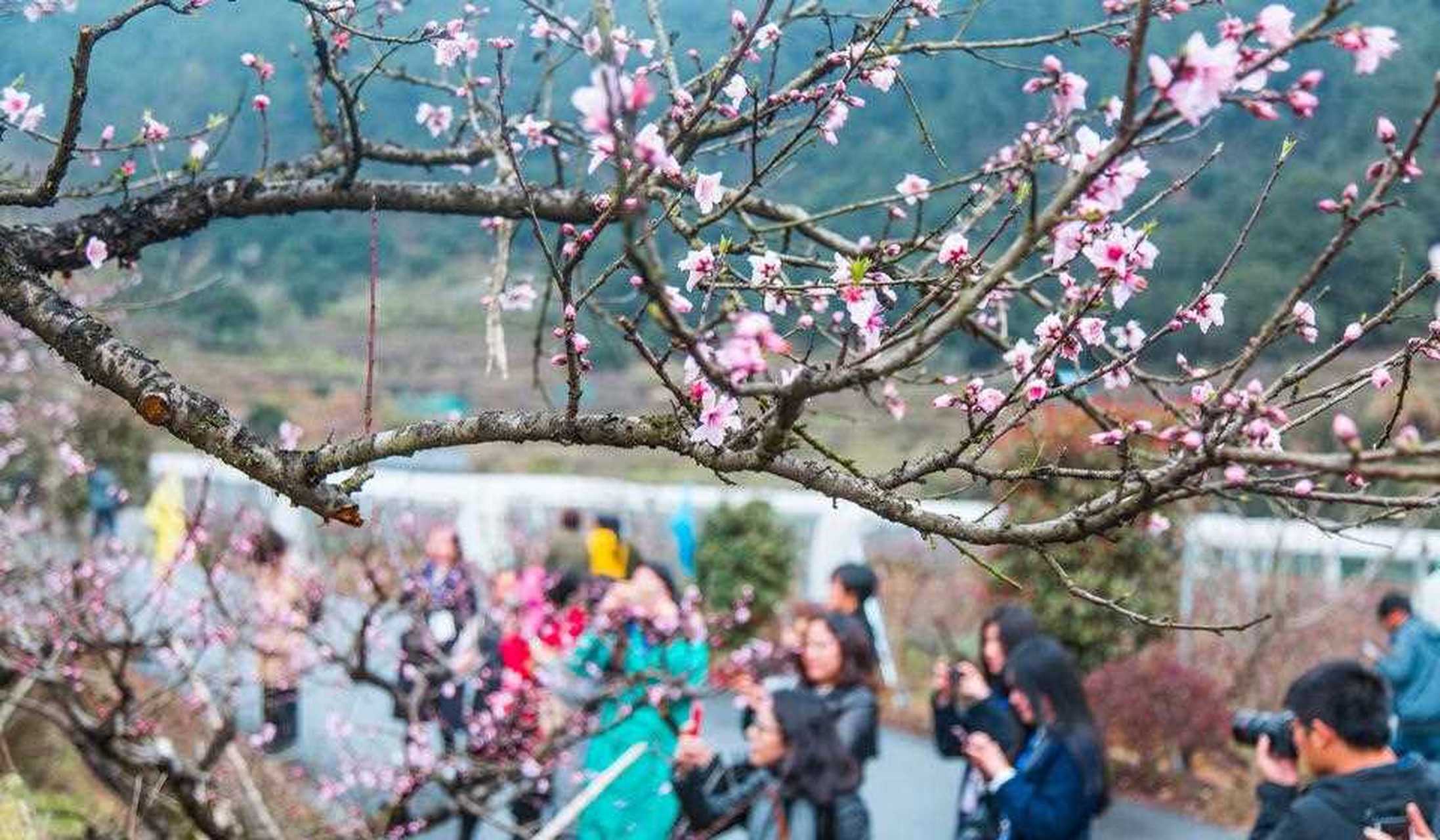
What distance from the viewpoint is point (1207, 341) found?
20797 mm

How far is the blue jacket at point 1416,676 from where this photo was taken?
5168 mm

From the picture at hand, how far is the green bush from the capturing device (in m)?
10.9

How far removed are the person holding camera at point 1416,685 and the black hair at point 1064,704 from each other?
2.12m

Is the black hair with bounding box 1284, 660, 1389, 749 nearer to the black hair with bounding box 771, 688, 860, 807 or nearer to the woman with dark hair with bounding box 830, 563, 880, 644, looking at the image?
the black hair with bounding box 771, 688, 860, 807

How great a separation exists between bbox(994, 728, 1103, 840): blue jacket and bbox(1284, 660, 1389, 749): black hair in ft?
2.88

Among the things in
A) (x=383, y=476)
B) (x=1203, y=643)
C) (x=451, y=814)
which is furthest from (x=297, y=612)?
(x=383, y=476)

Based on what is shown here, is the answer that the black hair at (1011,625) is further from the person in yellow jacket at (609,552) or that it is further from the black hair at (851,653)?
the person in yellow jacket at (609,552)

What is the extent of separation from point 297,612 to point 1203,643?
6254 millimetres

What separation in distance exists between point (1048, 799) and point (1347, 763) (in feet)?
A: 3.18

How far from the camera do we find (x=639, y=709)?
427 cm

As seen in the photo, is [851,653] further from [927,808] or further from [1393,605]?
[927,808]

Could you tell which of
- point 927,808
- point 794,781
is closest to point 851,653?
point 794,781

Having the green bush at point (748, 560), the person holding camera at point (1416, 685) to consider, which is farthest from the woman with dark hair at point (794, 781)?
the green bush at point (748, 560)

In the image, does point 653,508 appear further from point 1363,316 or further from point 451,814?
point 1363,316
